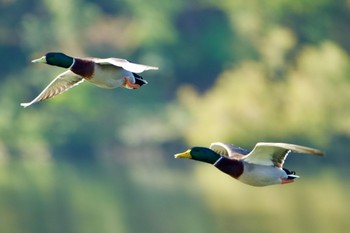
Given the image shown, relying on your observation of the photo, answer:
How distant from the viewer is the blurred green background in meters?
27.8

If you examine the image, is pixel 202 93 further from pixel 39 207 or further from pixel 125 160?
pixel 39 207

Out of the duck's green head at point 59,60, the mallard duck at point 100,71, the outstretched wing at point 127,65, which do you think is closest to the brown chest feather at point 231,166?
the mallard duck at point 100,71

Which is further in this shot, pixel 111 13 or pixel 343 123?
pixel 111 13

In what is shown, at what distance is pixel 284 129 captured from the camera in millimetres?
31297

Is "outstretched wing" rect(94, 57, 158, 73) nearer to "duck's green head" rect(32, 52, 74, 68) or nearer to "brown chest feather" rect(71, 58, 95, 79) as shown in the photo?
"brown chest feather" rect(71, 58, 95, 79)

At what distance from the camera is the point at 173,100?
3456 centimetres

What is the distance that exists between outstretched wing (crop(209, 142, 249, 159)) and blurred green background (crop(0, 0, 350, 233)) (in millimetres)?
15989

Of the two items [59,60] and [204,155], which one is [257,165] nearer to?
[204,155]

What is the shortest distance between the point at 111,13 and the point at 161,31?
2.76 meters

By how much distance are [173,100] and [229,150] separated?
85.8ft

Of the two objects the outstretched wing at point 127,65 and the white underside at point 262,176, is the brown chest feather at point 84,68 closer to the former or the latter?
the outstretched wing at point 127,65

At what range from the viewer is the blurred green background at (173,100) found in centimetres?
2784

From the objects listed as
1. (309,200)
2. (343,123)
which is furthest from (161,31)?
(309,200)

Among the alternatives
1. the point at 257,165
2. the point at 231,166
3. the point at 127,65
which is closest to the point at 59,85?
the point at 127,65
